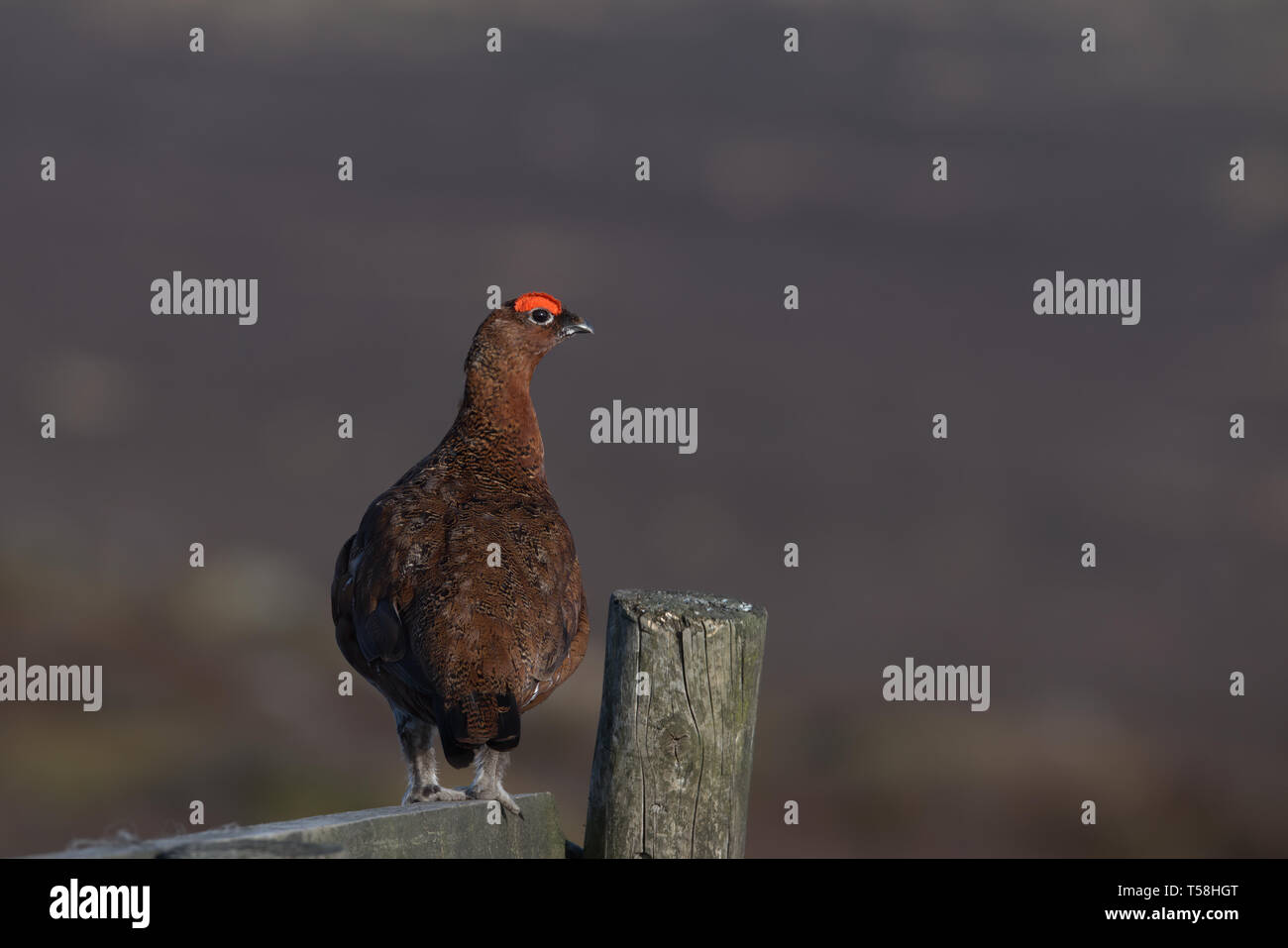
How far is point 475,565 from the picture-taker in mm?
6500

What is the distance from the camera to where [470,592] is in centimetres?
637

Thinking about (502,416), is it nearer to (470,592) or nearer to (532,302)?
(532,302)

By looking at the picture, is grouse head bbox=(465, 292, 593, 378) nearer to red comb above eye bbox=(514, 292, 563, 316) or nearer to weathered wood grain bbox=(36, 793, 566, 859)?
red comb above eye bbox=(514, 292, 563, 316)

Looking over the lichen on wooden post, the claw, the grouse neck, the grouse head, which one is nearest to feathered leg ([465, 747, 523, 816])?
the claw

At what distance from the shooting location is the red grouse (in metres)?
6.12

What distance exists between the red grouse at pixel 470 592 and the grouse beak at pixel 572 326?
0.38m

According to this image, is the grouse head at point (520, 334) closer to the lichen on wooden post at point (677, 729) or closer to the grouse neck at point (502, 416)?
the grouse neck at point (502, 416)

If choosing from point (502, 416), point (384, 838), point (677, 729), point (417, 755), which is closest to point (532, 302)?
point (502, 416)

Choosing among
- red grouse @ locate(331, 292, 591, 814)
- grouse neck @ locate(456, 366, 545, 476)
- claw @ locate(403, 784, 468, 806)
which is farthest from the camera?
grouse neck @ locate(456, 366, 545, 476)

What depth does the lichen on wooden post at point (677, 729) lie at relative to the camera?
5875mm

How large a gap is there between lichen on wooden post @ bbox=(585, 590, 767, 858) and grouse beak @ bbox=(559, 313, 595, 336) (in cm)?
237
